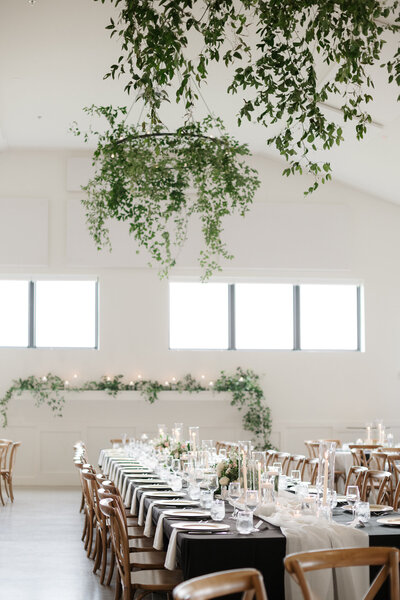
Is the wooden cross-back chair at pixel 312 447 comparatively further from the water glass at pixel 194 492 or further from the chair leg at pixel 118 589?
the chair leg at pixel 118 589

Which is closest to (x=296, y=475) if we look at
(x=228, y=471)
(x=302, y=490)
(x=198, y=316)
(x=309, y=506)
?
(x=228, y=471)

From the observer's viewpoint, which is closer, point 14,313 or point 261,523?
point 261,523

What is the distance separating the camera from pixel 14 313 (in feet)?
43.5

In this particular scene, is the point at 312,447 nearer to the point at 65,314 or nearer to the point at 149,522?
the point at 65,314

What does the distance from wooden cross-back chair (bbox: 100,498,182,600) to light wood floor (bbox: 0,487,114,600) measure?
1242mm

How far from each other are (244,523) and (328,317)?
971 cm

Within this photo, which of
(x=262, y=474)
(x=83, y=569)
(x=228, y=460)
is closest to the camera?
(x=262, y=474)

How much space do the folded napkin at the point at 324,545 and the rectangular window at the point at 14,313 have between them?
9.30 m

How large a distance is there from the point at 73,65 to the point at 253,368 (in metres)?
5.64

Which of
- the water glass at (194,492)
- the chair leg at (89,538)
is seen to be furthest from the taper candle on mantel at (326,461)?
the chair leg at (89,538)

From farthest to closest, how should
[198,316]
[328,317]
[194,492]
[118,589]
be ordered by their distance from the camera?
[328,317] → [198,316] → [194,492] → [118,589]

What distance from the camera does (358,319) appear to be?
13766 mm

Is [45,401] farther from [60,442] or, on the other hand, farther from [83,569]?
[83,569]

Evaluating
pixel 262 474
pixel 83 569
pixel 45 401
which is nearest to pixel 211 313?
pixel 45 401
